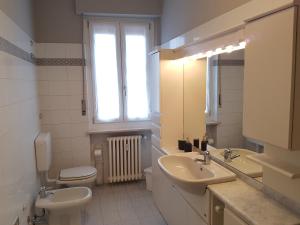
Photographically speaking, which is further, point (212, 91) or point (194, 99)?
point (194, 99)

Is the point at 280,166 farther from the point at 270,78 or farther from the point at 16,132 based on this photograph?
the point at 16,132

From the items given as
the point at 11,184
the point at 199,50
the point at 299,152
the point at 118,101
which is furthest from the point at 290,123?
the point at 118,101

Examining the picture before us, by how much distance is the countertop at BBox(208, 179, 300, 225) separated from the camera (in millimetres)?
1295

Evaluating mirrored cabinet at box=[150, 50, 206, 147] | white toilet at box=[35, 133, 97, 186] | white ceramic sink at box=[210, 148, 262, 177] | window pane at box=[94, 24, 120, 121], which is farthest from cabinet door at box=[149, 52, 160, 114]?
white toilet at box=[35, 133, 97, 186]

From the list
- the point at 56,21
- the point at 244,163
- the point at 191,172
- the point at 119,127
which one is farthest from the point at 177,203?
the point at 56,21

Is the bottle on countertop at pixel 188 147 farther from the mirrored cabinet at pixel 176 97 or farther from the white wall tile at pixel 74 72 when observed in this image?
the white wall tile at pixel 74 72

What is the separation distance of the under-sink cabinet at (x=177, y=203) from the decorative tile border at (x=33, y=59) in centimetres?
159

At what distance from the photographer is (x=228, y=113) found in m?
2.13

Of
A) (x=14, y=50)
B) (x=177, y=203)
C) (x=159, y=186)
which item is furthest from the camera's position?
(x=159, y=186)

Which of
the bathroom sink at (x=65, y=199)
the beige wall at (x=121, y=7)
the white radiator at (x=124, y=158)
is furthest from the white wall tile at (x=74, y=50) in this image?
the bathroom sink at (x=65, y=199)

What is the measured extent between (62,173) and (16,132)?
46.9 inches

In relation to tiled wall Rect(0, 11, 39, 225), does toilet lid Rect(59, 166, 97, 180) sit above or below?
below

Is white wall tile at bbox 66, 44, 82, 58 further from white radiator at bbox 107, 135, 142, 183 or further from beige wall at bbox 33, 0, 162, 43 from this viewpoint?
white radiator at bbox 107, 135, 142, 183

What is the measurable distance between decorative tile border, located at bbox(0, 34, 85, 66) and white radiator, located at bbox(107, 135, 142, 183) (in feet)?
3.78
